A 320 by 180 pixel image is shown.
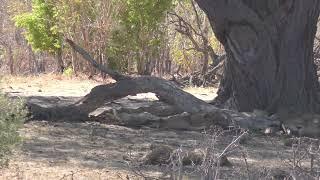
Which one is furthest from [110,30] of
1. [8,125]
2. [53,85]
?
[8,125]

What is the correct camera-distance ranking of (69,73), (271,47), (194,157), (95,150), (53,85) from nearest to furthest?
1. (194,157)
2. (95,150)
3. (271,47)
4. (53,85)
5. (69,73)

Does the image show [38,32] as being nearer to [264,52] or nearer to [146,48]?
[146,48]

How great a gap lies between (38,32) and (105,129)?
1526 centimetres

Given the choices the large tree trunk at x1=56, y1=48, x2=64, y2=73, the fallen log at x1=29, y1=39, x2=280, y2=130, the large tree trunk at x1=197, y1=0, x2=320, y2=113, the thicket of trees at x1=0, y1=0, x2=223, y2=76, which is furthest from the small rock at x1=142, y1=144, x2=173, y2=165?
the large tree trunk at x1=56, y1=48, x2=64, y2=73

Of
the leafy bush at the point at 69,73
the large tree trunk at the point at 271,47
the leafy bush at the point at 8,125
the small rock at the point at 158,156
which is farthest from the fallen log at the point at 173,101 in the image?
the leafy bush at the point at 69,73

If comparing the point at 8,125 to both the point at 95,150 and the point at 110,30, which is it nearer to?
the point at 95,150

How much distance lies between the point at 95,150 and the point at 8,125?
2.26m

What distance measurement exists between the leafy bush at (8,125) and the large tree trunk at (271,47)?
474 centimetres

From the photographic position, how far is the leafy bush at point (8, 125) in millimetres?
4914

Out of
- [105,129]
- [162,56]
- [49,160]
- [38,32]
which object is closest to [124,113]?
[105,129]

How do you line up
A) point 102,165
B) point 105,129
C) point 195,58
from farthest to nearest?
point 195,58 → point 105,129 → point 102,165

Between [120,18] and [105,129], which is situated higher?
[120,18]

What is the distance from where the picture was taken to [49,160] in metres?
6.41

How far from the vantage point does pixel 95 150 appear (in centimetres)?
713
